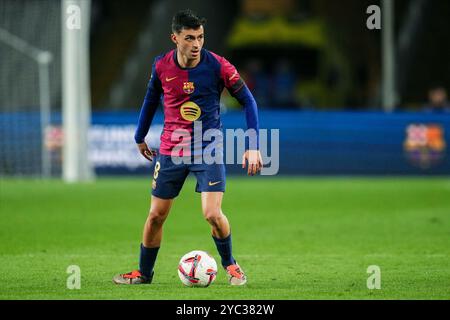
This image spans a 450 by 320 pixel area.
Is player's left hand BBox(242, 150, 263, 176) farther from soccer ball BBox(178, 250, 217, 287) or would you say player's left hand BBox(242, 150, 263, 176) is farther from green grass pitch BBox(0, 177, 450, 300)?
green grass pitch BBox(0, 177, 450, 300)

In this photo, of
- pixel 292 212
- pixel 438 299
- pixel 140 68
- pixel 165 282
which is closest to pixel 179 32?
pixel 165 282

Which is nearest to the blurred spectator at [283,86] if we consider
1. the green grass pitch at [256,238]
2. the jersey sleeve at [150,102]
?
the green grass pitch at [256,238]

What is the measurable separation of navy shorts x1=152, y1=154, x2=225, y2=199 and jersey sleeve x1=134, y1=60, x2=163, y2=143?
429 millimetres

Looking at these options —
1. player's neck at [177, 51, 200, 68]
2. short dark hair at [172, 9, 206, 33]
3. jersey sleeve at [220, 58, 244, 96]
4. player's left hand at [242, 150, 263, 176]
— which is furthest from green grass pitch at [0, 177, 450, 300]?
short dark hair at [172, 9, 206, 33]

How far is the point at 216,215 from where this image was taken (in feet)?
29.0

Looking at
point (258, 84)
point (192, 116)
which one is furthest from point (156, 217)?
point (258, 84)

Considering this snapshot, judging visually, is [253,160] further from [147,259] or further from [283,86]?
[283,86]

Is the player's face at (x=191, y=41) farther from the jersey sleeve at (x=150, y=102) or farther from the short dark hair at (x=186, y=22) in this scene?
the jersey sleeve at (x=150, y=102)

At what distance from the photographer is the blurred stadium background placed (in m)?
22.1

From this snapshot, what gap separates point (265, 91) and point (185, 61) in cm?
2070

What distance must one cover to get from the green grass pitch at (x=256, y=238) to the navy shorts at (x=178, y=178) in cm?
81

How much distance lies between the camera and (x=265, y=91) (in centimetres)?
2945
